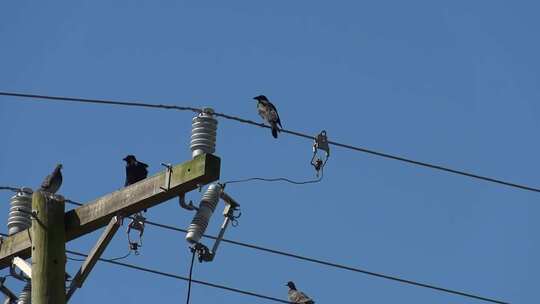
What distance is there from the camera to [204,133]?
1030cm

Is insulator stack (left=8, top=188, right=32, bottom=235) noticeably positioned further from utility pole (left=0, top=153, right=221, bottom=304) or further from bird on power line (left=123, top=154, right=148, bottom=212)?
bird on power line (left=123, top=154, right=148, bottom=212)

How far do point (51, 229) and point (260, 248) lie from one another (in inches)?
88.9

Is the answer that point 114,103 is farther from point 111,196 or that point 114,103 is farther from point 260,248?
point 260,248

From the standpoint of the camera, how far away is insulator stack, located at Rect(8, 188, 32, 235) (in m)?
11.1

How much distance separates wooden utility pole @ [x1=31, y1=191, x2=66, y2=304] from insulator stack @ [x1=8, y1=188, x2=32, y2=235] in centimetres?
117

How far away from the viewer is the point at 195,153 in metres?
10.0

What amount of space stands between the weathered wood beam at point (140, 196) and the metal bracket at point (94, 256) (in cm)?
10

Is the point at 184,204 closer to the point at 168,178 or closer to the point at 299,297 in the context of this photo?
the point at 168,178

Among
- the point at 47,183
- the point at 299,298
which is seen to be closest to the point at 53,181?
the point at 47,183

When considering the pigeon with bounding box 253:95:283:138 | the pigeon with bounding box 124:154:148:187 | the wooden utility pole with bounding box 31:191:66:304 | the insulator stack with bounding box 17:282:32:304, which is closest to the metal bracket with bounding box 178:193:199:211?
the wooden utility pole with bounding box 31:191:66:304

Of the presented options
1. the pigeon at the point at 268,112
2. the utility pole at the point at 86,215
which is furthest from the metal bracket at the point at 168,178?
the pigeon at the point at 268,112

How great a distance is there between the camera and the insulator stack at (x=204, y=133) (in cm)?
1012

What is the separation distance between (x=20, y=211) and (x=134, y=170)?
5.21m

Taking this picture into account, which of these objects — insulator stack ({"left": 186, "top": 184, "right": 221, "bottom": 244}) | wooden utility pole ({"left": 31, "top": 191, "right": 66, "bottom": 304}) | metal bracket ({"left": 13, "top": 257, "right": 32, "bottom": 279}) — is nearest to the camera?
wooden utility pole ({"left": 31, "top": 191, "right": 66, "bottom": 304})
